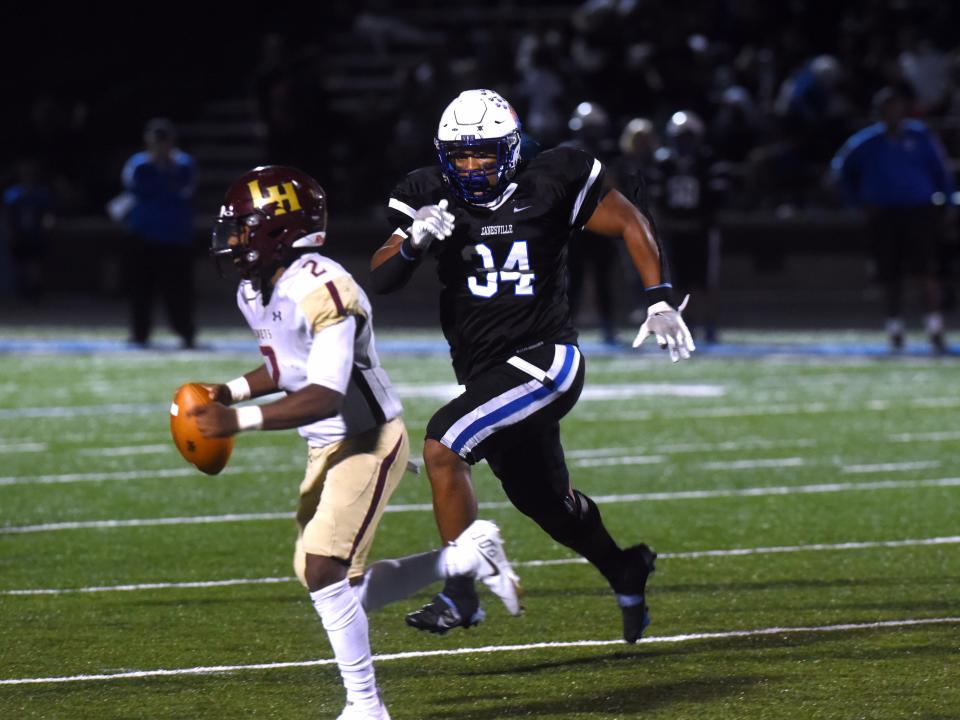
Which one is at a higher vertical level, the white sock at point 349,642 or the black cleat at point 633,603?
the white sock at point 349,642

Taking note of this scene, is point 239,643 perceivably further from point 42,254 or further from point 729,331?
point 42,254

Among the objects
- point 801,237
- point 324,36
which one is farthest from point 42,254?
point 801,237

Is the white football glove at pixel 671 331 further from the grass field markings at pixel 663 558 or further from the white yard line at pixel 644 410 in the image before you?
the white yard line at pixel 644 410

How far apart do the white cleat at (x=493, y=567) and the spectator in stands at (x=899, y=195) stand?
1065 centimetres

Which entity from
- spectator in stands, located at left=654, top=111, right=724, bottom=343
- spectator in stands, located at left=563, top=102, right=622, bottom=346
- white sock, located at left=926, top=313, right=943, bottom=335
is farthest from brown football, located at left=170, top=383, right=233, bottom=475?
spectator in stands, located at left=654, top=111, right=724, bottom=343

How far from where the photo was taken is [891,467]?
400 inches

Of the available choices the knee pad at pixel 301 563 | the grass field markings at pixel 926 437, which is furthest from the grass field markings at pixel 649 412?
the knee pad at pixel 301 563

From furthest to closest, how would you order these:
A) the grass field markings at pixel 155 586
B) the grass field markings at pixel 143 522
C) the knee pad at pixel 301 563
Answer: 1. the grass field markings at pixel 143 522
2. the grass field markings at pixel 155 586
3. the knee pad at pixel 301 563

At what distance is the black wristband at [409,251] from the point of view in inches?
232

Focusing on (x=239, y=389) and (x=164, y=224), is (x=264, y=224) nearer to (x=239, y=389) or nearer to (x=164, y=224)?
(x=239, y=389)

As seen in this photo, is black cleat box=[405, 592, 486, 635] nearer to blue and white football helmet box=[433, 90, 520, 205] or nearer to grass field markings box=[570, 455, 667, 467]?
blue and white football helmet box=[433, 90, 520, 205]

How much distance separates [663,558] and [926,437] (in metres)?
3.85

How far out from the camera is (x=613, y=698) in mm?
5547

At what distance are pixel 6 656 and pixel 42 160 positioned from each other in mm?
19779
